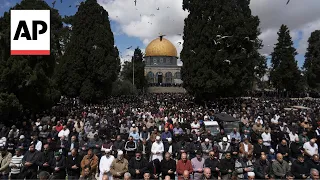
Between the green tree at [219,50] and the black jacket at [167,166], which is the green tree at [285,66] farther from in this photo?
the black jacket at [167,166]

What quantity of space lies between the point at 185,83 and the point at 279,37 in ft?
73.2

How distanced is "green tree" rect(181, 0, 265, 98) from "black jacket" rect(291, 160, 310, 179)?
18.6m

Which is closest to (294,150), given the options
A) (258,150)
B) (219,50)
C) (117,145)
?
(258,150)

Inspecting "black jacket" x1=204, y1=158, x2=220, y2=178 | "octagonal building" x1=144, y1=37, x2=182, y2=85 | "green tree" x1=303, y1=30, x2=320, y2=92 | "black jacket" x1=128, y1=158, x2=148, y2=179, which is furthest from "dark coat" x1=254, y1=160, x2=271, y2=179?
"octagonal building" x1=144, y1=37, x2=182, y2=85

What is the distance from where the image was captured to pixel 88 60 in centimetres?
2859

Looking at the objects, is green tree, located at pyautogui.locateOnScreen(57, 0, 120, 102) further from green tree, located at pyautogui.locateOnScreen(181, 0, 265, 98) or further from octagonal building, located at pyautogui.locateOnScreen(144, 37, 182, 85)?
octagonal building, located at pyautogui.locateOnScreen(144, 37, 182, 85)

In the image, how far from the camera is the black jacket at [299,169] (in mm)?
7320

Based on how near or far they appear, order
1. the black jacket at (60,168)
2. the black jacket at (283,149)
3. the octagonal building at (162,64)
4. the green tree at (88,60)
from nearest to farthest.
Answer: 1. the black jacket at (60,168)
2. the black jacket at (283,149)
3. the green tree at (88,60)
4. the octagonal building at (162,64)

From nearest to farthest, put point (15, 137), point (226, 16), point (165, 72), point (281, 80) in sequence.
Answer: point (15, 137) → point (226, 16) → point (281, 80) → point (165, 72)

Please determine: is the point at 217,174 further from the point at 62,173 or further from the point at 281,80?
the point at 281,80

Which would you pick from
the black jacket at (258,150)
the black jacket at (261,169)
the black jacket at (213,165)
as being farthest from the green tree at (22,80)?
the black jacket at (261,169)

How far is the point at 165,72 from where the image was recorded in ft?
247

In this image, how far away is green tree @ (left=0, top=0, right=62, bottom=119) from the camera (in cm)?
1456

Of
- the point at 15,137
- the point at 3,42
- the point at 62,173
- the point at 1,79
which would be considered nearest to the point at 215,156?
the point at 62,173
